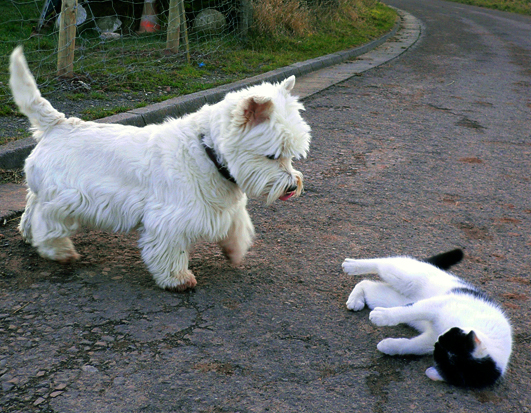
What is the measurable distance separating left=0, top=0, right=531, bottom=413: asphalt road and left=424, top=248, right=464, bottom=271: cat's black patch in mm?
217

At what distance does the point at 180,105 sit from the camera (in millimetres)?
6355

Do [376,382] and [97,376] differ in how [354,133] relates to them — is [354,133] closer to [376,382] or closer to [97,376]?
[376,382]

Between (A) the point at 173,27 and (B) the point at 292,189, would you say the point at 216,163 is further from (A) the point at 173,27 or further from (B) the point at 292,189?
(A) the point at 173,27

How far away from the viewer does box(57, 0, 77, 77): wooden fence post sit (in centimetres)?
648

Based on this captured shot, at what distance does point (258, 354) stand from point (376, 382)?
0.59 m

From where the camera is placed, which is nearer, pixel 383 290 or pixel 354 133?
pixel 383 290

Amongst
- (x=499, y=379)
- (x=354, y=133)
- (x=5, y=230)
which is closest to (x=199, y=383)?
(x=499, y=379)

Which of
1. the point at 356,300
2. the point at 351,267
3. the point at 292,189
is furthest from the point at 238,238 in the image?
the point at 356,300

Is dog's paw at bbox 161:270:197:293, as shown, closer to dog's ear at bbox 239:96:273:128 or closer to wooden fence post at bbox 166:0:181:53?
dog's ear at bbox 239:96:273:128

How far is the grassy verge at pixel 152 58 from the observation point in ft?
21.4

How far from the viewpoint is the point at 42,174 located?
322cm

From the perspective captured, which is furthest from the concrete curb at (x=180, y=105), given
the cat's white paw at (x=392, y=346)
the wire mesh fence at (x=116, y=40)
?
the cat's white paw at (x=392, y=346)

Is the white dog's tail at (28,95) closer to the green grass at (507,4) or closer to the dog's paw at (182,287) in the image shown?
the dog's paw at (182,287)

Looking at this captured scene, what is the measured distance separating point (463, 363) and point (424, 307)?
1.39 ft
